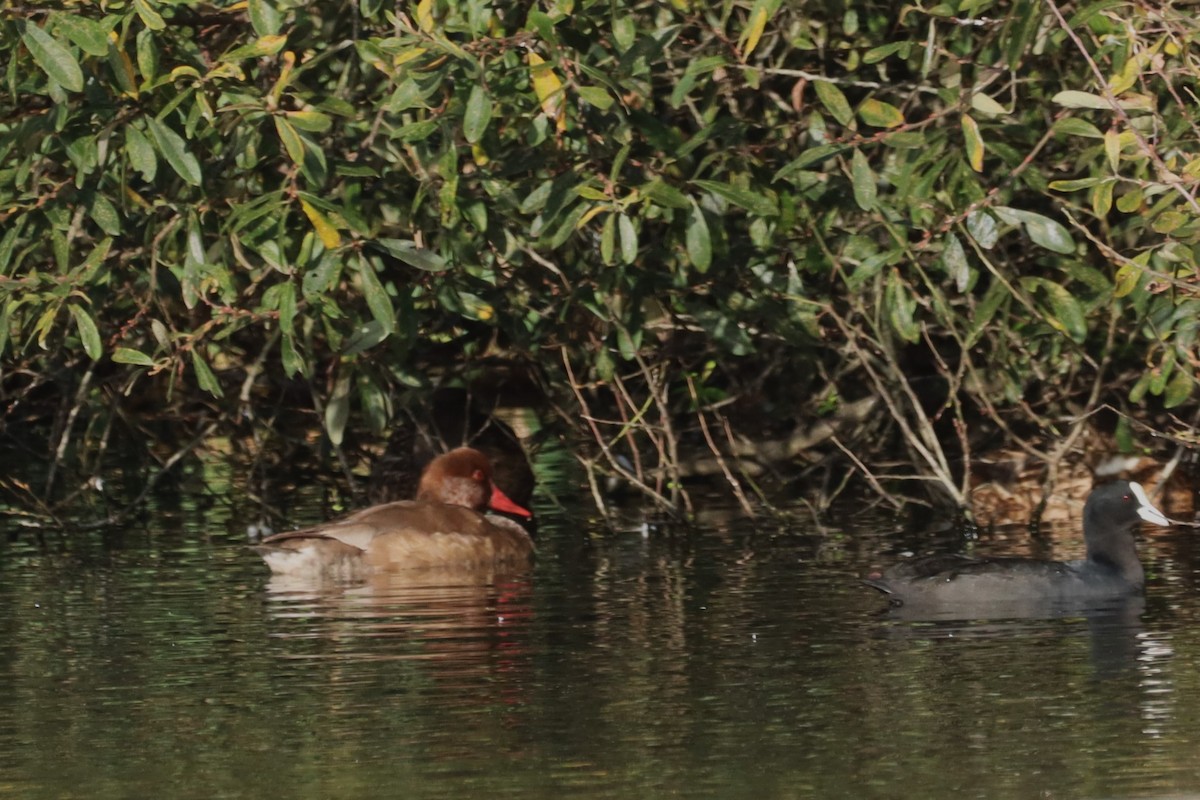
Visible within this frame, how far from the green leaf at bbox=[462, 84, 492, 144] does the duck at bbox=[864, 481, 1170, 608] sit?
8.58ft

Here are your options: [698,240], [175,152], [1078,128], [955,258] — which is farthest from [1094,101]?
[175,152]

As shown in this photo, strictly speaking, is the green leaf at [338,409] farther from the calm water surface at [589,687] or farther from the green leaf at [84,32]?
the green leaf at [84,32]

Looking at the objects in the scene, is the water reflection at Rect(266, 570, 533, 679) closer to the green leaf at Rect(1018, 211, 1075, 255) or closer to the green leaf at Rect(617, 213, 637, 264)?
the green leaf at Rect(617, 213, 637, 264)

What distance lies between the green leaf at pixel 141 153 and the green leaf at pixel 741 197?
223 cm

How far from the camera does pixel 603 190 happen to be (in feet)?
33.5

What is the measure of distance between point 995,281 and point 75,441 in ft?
19.8

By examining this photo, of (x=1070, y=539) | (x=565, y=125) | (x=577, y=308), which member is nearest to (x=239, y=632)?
(x=565, y=125)

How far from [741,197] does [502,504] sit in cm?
437

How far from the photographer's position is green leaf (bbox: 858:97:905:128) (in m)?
9.78

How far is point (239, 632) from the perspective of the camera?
9.86 meters

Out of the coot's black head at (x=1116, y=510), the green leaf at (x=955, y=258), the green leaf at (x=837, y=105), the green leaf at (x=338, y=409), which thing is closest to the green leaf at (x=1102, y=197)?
the green leaf at (x=955, y=258)

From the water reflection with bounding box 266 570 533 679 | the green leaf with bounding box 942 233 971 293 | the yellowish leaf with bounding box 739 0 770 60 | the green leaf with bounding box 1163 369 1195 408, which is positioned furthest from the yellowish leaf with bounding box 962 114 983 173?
the water reflection with bounding box 266 570 533 679

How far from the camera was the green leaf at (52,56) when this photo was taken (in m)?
9.01

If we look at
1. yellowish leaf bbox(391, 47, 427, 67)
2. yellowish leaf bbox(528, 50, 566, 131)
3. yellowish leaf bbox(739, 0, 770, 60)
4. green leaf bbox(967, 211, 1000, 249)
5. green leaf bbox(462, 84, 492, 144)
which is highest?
yellowish leaf bbox(739, 0, 770, 60)
